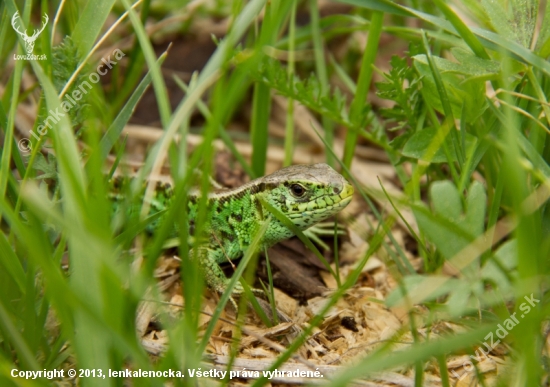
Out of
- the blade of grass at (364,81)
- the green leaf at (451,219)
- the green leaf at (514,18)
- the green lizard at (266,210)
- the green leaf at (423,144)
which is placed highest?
the green leaf at (514,18)

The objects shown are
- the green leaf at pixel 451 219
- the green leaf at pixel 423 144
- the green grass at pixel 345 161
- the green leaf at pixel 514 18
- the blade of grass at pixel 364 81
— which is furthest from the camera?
the blade of grass at pixel 364 81

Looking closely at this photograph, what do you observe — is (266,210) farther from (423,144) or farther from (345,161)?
(423,144)

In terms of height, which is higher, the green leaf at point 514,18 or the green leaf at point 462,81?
the green leaf at point 514,18

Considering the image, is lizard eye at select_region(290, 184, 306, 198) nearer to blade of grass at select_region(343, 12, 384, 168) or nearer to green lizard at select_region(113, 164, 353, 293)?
green lizard at select_region(113, 164, 353, 293)

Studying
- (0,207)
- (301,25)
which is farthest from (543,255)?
(301,25)

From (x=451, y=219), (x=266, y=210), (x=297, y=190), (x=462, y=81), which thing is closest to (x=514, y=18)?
(x=462, y=81)

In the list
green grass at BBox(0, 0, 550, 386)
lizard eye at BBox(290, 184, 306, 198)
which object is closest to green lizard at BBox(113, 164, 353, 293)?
lizard eye at BBox(290, 184, 306, 198)

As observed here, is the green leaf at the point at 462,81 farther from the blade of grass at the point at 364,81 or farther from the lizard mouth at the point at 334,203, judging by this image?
the lizard mouth at the point at 334,203

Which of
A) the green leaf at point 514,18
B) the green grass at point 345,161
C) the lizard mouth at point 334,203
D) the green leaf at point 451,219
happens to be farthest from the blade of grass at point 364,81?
the green leaf at point 451,219

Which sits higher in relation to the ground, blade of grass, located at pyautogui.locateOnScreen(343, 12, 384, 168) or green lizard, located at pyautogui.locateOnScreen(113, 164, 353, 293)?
blade of grass, located at pyautogui.locateOnScreen(343, 12, 384, 168)

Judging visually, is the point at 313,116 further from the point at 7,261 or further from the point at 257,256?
Result: the point at 7,261
